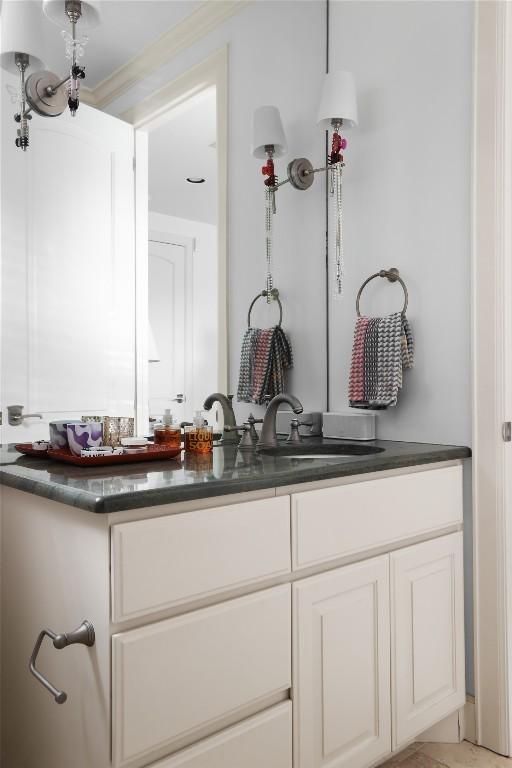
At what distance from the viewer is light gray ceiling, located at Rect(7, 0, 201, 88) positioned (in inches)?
62.1

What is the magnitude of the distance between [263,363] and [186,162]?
Result: 71 cm

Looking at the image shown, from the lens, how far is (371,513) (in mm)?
1533

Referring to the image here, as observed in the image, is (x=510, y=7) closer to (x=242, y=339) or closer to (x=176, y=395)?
(x=242, y=339)

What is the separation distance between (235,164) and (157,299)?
0.66 metres

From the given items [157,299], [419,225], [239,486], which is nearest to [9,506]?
[239,486]

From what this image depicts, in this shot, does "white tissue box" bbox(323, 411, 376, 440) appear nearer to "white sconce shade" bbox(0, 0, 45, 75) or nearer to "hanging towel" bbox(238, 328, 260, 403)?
"hanging towel" bbox(238, 328, 260, 403)

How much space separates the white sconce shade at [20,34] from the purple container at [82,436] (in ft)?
3.03

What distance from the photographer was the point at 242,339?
2049mm

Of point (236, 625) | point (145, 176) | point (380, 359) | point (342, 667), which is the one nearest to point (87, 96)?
point (145, 176)

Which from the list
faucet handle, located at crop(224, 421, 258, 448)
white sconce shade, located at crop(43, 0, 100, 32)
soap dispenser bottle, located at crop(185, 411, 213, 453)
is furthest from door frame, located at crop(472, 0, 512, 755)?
white sconce shade, located at crop(43, 0, 100, 32)

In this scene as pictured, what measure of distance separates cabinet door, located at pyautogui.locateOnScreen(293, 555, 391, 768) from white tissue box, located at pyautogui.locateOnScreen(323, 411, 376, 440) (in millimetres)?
524

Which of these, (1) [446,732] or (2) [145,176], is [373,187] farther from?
(1) [446,732]

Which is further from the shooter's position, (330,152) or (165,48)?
(330,152)

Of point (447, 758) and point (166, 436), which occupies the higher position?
point (166, 436)
